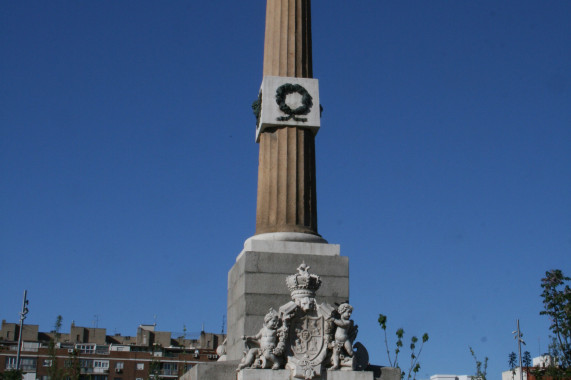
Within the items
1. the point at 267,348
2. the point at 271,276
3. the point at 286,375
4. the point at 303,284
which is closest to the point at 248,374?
the point at 267,348

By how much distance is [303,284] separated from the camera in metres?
15.4

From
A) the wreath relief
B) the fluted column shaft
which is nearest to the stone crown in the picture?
the fluted column shaft

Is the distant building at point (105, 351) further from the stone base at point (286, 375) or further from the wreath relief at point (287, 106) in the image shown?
the stone base at point (286, 375)

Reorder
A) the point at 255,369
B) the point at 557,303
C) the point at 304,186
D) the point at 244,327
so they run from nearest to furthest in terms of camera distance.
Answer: the point at 255,369, the point at 244,327, the point at 304,186, the point at 557,303

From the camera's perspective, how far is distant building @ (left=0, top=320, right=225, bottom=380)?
74.2 meters

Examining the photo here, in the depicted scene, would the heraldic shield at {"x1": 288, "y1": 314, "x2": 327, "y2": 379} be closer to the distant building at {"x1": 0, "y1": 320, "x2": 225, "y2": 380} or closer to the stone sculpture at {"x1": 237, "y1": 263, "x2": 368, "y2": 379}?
the stone sculpture at {"x1": 237, "y1": 263, "x2": 368, "y2": 379}

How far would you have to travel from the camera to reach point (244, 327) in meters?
15.8

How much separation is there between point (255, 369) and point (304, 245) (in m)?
3.02

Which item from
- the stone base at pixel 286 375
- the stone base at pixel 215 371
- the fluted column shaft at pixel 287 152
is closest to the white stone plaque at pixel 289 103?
the fluted column shaft at pixel 287 152

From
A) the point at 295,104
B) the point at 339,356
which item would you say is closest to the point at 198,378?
the point at 339,356

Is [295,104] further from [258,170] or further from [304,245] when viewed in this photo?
[304,245]

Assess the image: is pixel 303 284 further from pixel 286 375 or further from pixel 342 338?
pixel 286 375

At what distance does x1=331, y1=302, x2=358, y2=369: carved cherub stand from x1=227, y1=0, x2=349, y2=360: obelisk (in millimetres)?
1206

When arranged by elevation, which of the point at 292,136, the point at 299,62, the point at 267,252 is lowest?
the point at 267,252
